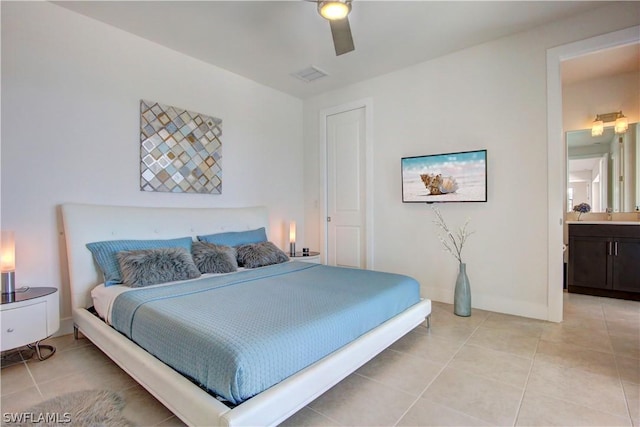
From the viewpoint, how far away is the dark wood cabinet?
12.3ft

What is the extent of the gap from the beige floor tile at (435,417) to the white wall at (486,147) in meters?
2.04

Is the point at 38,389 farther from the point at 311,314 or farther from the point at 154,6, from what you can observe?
the point at 154,6

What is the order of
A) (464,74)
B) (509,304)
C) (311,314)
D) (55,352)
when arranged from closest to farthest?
(311,314), (55,352), (509,304), (464,74)

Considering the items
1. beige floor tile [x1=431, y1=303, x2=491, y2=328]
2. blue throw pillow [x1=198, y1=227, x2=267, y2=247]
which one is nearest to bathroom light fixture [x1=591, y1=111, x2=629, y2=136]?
beige floor tile [x1=431, y1=303, x2=491, y2=328]

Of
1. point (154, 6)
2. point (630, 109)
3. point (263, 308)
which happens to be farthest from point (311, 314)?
point (630, 109)

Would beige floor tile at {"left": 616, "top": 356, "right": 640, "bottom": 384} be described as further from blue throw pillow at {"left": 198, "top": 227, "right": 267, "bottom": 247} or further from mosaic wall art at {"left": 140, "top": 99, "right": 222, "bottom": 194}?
mosaic wall art at {"left": 140, "top": 99, "right": 222, "bottom": 194}

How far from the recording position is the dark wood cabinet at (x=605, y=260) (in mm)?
3750

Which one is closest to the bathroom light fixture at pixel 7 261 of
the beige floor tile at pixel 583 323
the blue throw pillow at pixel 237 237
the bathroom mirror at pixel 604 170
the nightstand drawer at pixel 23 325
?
the nightstand drawer at pixel 23 325

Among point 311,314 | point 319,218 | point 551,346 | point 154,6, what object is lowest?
point 551,346

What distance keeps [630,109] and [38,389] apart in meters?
6.50

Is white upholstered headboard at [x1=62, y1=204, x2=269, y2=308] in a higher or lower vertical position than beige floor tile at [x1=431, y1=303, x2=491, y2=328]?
higher

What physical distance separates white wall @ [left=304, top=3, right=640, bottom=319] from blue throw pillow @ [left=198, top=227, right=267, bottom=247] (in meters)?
1.56

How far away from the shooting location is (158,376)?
1624mm

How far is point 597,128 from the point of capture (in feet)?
13.9
